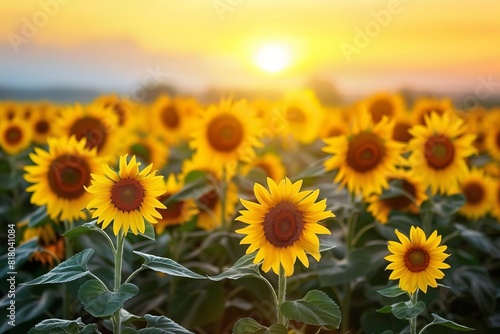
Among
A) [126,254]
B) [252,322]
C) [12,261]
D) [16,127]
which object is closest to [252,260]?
[252,322]

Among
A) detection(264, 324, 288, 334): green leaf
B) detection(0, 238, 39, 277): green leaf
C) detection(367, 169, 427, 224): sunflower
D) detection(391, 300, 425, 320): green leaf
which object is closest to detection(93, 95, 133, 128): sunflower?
detection(0, 238, 39, 277): green leaf

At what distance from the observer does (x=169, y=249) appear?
4613 millimetres

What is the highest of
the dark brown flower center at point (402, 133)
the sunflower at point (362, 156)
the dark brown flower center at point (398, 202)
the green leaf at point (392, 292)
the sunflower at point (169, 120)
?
the sunflower at point (169, 120)

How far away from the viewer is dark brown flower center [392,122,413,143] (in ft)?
18.6

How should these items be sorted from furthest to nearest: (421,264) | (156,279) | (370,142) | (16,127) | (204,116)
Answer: (16,127) → (204,116) → (156,279) → (370,142) → (421,264)

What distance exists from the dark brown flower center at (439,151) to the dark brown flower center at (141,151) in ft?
8.19

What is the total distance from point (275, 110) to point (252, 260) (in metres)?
4.89

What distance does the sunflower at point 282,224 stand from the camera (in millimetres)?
2799

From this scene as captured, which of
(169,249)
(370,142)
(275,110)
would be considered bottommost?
(169,249)

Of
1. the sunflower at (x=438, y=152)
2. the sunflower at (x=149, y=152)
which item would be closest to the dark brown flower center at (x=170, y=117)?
the sunflower at (x=149, y=152)

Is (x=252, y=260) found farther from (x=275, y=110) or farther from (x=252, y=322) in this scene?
(x=275, y=110)

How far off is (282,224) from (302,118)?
5.06m

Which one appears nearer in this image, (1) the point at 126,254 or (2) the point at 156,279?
(1) the point at 126,254

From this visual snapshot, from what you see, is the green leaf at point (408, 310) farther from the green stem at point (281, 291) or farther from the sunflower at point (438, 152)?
the sunflower at point (438, 152)
